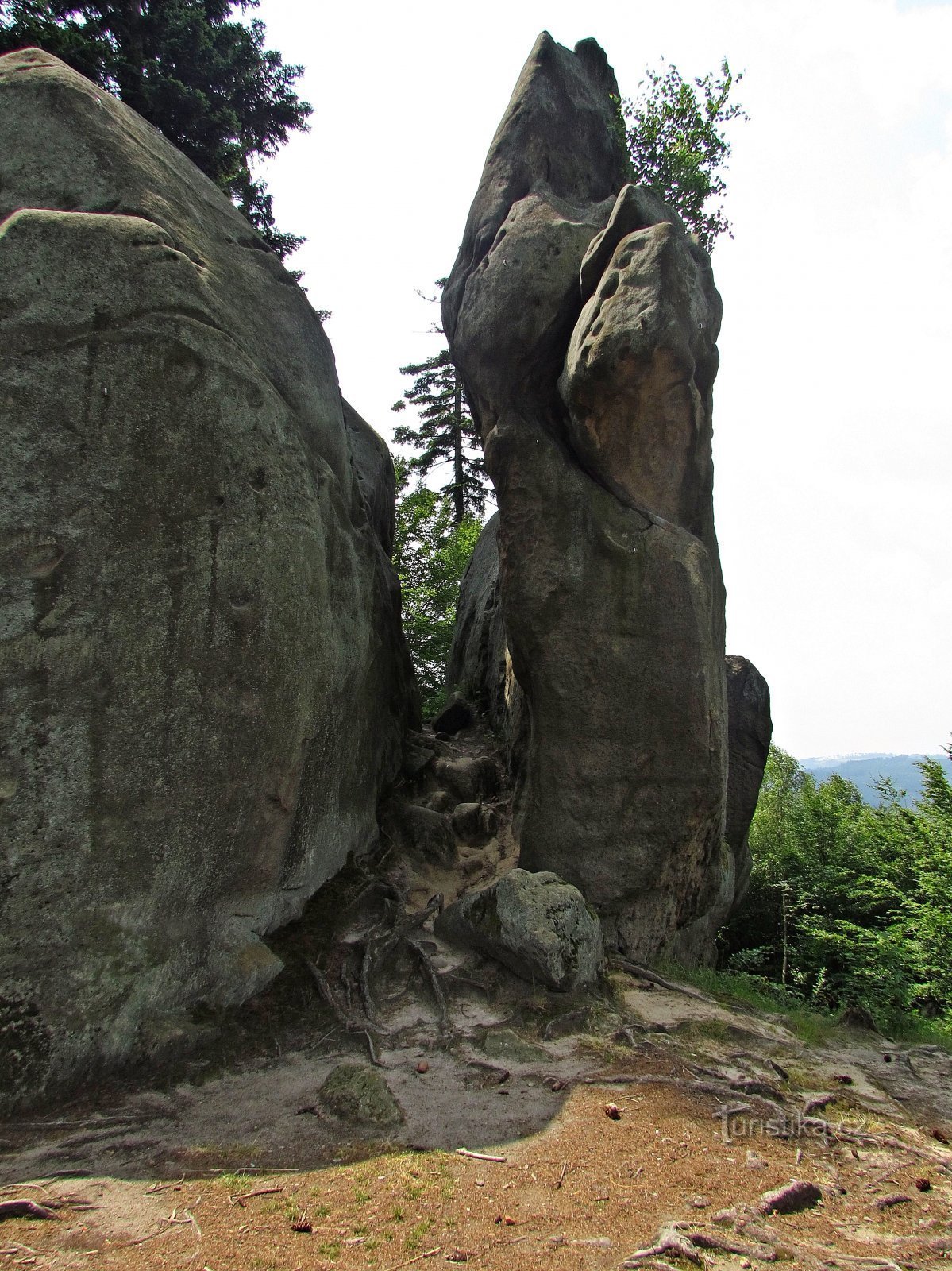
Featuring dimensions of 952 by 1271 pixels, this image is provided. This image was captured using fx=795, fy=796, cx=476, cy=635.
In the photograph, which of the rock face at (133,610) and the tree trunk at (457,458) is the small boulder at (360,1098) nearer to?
the rock face at (133,610)

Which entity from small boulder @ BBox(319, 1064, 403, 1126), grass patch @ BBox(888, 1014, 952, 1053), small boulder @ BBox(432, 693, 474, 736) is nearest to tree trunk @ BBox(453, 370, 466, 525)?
small boulder @ BBox(432, 693, 474, 736)

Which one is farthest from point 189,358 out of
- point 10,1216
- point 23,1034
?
point 10,1216

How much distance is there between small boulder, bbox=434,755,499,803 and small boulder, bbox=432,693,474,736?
239cm

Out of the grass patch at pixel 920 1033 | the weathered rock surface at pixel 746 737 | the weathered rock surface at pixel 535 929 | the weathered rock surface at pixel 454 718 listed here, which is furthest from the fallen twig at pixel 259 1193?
the weathered rock surface at pixel 454 718

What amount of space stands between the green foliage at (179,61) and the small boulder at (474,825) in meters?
9.66

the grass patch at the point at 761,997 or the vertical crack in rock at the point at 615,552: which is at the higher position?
the vertical crack in rock at the point at 615,552

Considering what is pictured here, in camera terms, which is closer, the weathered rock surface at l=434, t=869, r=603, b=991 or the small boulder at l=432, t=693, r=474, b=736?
the weathered rock surface at l=434, t=869, r=603, b=991

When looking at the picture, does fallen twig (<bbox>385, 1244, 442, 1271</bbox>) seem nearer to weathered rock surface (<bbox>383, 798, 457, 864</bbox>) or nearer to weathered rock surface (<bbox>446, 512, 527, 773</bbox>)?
weathered rock surface (<bbox>383, 798, 457, 864</bbox>)

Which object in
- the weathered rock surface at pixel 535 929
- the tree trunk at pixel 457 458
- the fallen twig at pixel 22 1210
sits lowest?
the fallen twig at pixel 22 1210

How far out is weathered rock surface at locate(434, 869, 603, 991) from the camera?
6.56 metres

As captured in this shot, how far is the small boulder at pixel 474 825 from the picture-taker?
31.6 feet

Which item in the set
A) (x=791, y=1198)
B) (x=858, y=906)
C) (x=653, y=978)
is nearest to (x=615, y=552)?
(x=653, y=978)

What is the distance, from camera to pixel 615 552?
28.5 feet

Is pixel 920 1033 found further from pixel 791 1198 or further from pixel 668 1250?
pixel 668 1250
